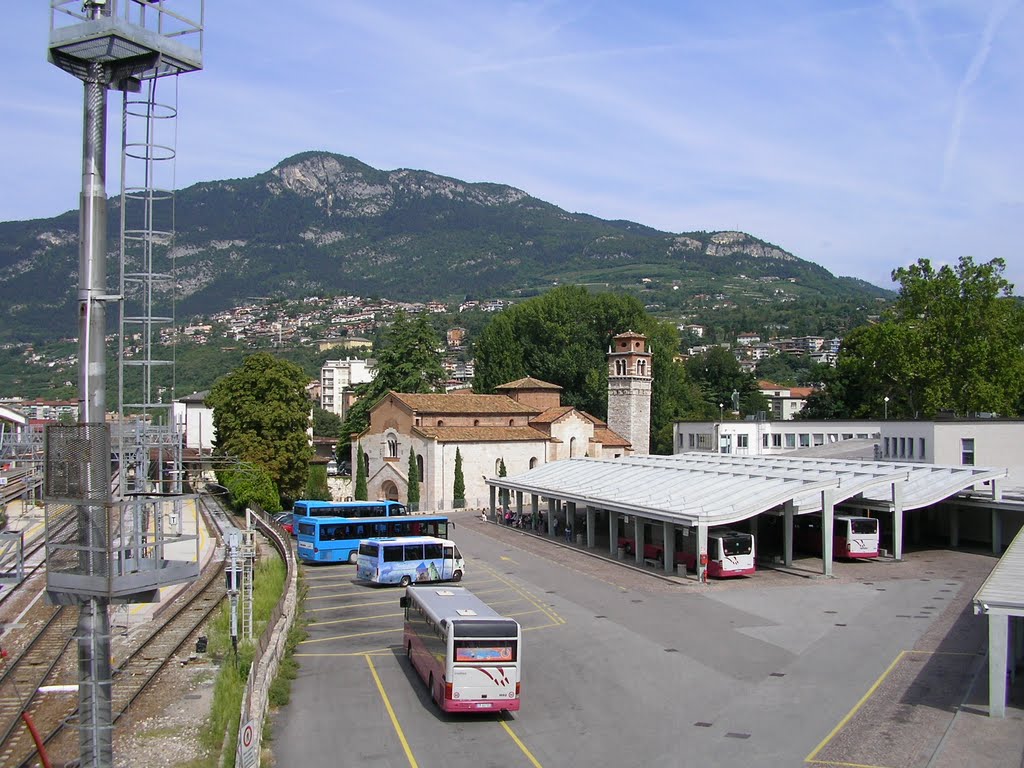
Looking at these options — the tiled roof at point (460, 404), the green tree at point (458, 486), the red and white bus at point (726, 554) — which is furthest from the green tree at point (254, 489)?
the red and white bus at point (726, 554)

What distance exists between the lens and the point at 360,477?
5962 cm

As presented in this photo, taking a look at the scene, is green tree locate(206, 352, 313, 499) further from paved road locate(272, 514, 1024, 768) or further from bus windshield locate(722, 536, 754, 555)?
bus windshield locate(722, 536, 754, 555)

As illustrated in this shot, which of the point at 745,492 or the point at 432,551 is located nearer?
the point at 432,551

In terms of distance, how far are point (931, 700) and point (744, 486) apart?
51.4 ft

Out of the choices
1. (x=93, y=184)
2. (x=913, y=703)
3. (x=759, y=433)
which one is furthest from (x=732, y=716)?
(x=759, y=433)

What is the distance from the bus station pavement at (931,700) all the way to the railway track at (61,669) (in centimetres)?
1284

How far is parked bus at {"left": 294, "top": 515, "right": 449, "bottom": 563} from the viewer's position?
36688mm

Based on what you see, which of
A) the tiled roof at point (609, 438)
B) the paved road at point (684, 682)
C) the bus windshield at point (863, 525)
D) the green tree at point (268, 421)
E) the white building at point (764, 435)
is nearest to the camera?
the paved road at point (684, 682)

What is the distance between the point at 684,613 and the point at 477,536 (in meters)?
19.8

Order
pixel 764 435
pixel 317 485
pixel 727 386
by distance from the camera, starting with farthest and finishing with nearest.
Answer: pixel 727 386 < pixel 764 435 < pixel 317 485

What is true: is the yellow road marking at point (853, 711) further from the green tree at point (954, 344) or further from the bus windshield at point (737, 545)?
the green tree at point (954, 344)

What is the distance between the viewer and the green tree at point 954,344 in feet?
189

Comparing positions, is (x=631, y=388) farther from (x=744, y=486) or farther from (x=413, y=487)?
(x=744, y=486)

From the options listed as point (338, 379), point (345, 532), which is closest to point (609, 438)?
point (345, 532)
